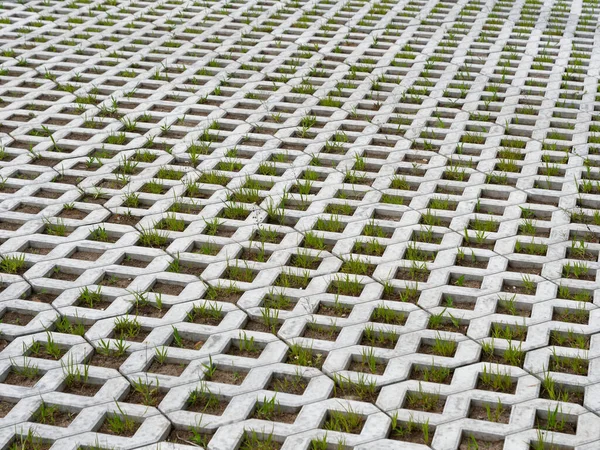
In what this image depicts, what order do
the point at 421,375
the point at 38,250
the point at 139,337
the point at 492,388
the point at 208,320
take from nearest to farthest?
the point at 492,388, the point at 421,375, the point at 139,337, the point at 208,320, the point at 38,250

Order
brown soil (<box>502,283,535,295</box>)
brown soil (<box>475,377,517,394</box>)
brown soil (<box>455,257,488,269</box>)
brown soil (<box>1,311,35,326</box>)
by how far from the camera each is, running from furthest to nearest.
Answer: brown soil (<box>455,257,488,269</box>), brown soil (<box>502,283,535,295</box>), brown soil (<box>1,311,35,326</box>), brown soil (<box>475,377,517,394</box>)

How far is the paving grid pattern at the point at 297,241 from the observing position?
3.70 meters

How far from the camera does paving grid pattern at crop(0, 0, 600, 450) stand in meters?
3.70

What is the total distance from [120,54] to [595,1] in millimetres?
5389

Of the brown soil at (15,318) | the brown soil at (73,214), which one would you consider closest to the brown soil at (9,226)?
the brown soil at (73,214)

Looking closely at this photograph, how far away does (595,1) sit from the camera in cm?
1013

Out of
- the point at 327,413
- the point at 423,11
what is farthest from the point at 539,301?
the point at 423,11

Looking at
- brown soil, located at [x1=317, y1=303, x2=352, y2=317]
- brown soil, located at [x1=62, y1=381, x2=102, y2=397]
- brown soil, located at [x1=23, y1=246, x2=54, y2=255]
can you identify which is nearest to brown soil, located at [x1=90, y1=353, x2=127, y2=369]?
brown soil, located at [x1=62, y1=381, x2=102, y2=397]

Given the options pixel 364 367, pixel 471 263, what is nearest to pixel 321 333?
pixel 364 367

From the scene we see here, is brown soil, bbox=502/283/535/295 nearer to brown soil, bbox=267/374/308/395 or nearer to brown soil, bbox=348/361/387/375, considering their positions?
brown soil, bbox=348/361/387/375

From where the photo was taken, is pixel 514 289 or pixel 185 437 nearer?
pixel 185 437

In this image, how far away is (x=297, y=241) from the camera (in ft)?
16.4

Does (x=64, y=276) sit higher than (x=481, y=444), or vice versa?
(x=481, y=444)

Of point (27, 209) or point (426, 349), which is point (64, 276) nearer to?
point (27, 209)
